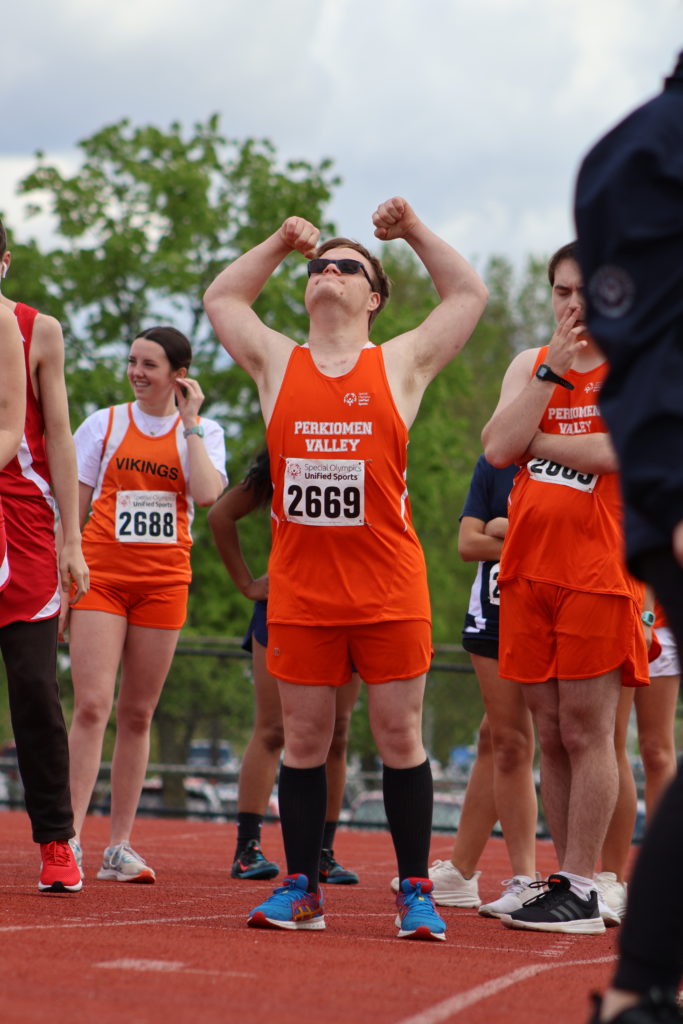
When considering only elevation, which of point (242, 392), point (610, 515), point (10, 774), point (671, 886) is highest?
point (242, 392)

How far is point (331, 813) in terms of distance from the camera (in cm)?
791

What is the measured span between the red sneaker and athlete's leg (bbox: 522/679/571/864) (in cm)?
187

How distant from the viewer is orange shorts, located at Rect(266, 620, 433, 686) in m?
5.16

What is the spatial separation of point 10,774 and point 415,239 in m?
13.0

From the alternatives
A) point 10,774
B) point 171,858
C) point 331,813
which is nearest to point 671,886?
point 331,813

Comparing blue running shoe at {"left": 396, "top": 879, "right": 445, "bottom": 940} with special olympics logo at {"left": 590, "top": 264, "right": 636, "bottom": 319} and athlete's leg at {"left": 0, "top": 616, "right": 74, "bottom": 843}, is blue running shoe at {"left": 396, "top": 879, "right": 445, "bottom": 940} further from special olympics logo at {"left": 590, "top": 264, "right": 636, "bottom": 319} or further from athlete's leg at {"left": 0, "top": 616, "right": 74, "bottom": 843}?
special olympics logo at {"left": 590, "top": 264, "right": 636, "bottom": 319}

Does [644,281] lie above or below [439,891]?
above

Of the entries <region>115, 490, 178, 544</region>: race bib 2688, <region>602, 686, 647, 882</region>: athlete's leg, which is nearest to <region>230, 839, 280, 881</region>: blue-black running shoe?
<region>115, 490, 178, 544</region>: race bib 2688

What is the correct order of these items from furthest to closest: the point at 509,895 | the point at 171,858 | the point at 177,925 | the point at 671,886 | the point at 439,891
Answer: the point at 171,858 → the point at 439,891 → the point at 509,895 → the point at 177,925 → the point at 671,886

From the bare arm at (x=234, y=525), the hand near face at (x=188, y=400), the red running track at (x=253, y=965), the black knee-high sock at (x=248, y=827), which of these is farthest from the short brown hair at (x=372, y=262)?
the black knee-high sock at (x=248, y=827)

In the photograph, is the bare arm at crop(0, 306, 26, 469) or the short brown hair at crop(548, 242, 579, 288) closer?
the bare arm at crop(0, 306, 26, 469)

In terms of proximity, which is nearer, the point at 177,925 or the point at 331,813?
the point at 177,925

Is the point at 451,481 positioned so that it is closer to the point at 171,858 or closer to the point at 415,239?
the point at 171,858

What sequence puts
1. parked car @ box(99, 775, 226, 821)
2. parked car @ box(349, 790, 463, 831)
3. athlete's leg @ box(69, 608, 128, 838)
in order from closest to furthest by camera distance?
athlete's leg @ box(69, 608, 128, 838), parked car @ box(349, 790, 463, 831), parked car @ box(99, 775, 226, 821)
